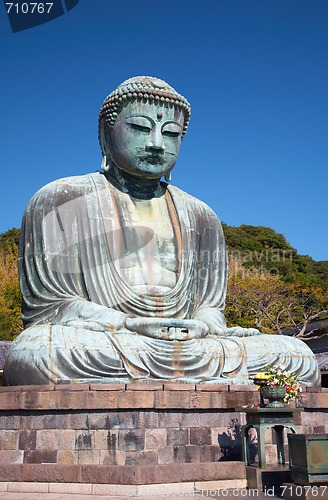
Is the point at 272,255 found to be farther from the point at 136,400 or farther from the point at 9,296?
the point at 136,400

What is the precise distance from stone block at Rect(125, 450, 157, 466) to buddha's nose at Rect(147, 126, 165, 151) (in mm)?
4561

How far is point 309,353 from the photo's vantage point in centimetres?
841

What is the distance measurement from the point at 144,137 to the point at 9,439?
15.6 ft

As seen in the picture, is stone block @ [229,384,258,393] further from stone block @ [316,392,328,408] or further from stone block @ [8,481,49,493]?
stone block @ [8,481,49,493]

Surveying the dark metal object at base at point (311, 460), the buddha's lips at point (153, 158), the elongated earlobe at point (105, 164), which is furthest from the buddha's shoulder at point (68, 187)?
the dark metal object at base at point (311, 460)

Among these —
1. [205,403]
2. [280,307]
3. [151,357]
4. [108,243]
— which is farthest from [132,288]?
[280,307]

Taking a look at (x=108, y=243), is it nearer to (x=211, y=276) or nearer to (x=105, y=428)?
(x=211, y=276)

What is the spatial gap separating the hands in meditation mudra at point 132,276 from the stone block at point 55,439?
28.9 inches

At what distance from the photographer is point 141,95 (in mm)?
9297

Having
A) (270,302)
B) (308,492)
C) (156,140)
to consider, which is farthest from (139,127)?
(270,302)

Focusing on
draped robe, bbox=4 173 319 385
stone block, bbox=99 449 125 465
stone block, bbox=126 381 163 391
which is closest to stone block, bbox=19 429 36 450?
draped robe, bbox=4 173 319 385

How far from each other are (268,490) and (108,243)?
4.22 meters

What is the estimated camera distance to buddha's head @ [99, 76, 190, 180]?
30.6 feet

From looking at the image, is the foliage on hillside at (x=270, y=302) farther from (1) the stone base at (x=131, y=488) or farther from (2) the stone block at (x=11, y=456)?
(2) the stone block at (x=11, y=456)
